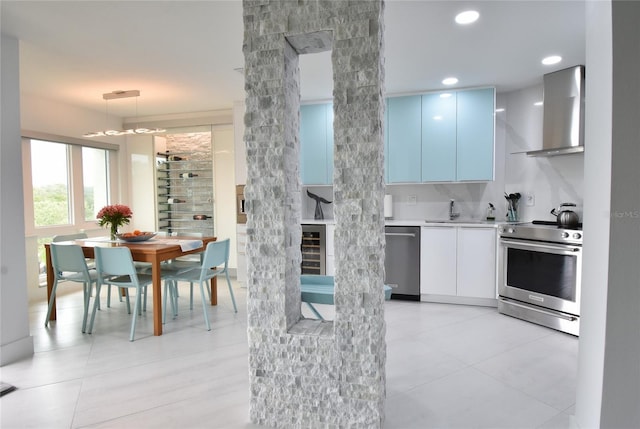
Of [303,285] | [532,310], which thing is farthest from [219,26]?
[532,310]

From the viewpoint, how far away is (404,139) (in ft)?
14.2

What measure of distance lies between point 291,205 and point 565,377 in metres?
2.10

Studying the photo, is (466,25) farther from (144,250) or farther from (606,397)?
(144,250)

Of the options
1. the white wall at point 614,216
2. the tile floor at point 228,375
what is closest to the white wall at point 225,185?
the tile floor at point 228,375

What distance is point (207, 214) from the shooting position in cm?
568

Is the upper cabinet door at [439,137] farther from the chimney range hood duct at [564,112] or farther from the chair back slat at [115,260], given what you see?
the chair back slat at [115,260]

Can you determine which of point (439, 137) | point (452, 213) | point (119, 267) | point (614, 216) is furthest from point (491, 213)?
point (119, 267)

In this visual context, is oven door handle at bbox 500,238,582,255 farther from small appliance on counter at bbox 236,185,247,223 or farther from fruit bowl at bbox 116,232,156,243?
fruit bowl at bbox 116,232,156,243

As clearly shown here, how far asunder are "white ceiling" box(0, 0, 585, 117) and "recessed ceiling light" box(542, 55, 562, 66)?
0.05 metres

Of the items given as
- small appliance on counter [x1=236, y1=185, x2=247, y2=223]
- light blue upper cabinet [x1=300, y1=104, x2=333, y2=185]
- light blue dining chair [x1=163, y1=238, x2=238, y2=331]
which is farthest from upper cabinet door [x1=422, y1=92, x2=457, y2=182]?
light blue dining chair [x1=163, y1=238, x2=238, y2=331]

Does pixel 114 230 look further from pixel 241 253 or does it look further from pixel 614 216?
pixel 614 216

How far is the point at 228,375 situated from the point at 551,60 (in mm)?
3664

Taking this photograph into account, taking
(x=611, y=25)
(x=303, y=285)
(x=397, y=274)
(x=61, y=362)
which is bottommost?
(x=61, y=362)

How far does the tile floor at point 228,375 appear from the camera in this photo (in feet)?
6.55
